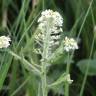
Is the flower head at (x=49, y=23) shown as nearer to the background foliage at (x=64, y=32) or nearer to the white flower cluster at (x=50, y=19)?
the white flower cluster at (x=50, y=19)

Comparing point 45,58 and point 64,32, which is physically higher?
point 64,32

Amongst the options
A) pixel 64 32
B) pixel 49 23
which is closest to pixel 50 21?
pixel 49 23

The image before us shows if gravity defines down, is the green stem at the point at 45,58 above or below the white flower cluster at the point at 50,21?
below

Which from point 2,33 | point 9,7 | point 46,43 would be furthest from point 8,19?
point 46,43

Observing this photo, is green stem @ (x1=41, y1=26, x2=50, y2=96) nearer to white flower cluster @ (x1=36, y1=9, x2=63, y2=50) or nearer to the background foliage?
white flower cluster @ (x1=36, y1=9, x2=63, y2=50)

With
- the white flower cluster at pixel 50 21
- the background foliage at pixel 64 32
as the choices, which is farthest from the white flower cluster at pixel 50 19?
the background foliage at pixel 64 32

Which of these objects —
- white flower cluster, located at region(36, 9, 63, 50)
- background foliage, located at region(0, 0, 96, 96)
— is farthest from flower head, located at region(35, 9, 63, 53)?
background foliage, located at region(0, 0, 96, 96)

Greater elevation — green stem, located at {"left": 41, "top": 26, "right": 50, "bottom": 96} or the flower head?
the flower head

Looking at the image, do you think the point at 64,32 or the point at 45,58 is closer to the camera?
the point at 45,58

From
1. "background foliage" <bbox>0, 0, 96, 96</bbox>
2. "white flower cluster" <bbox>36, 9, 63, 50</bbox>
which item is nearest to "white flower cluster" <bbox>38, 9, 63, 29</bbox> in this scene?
"white flower cluster" <bbox>36, 9, 63, 50</bbox>

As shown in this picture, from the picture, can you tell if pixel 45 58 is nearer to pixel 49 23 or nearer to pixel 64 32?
pixel 49 23

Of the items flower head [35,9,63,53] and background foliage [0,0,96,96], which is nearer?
flower head [35,9,63,53]
